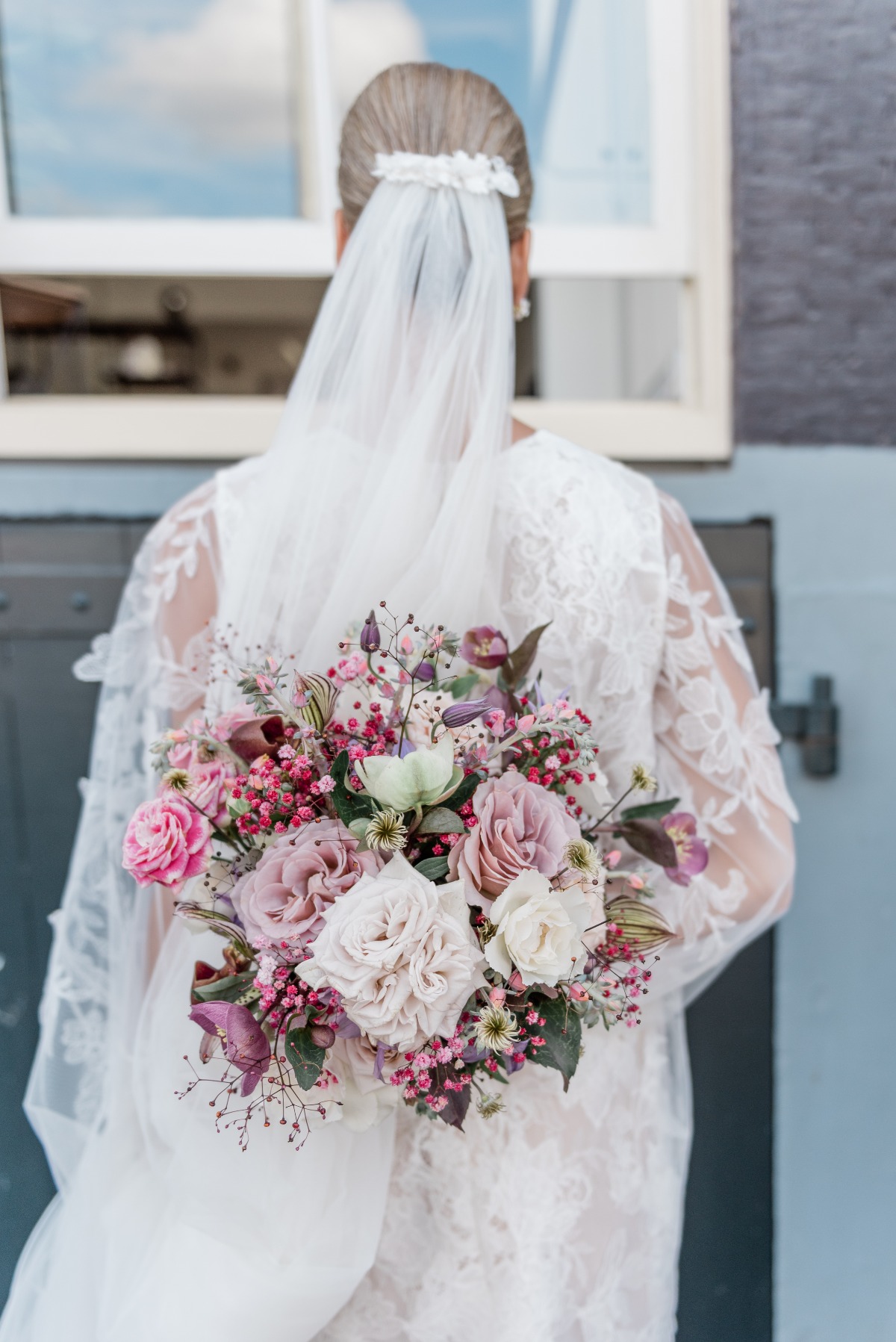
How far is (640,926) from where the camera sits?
111 centimetres

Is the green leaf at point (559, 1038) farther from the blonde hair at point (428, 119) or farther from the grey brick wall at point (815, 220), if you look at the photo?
the grey brick wall at point (815, 220)

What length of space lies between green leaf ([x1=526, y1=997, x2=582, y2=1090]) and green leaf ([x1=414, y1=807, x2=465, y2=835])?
0.71 ft

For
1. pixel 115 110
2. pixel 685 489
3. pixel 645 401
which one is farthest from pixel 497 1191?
pixel 115 110

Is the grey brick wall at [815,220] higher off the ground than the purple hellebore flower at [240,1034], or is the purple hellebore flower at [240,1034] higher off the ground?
the grey brick wall at [815,220]

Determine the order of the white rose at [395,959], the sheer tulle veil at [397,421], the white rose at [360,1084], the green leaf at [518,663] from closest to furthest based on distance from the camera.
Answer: the white rose at [395,959] → the white rose at [360,1084] → the green leaf at [518,663] → the sheer tulle veil at [397,421]

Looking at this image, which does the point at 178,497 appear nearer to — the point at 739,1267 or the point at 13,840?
the point at 13,840

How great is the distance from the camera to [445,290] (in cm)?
124

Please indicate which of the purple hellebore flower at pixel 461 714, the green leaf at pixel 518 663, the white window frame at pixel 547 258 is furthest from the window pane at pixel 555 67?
the purple hellebore flower at pixel 461 714

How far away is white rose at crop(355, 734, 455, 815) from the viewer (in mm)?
920

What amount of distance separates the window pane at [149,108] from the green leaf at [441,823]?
1.94 m

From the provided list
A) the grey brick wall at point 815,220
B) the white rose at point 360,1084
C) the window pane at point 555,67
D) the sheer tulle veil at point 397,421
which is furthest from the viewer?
the window pane at point 555,67

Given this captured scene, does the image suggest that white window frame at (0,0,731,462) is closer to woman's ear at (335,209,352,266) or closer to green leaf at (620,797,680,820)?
woman's ear at (335,209,352,266)

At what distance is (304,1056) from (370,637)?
432 millimetres

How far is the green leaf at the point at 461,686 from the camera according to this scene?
107 centimetres
